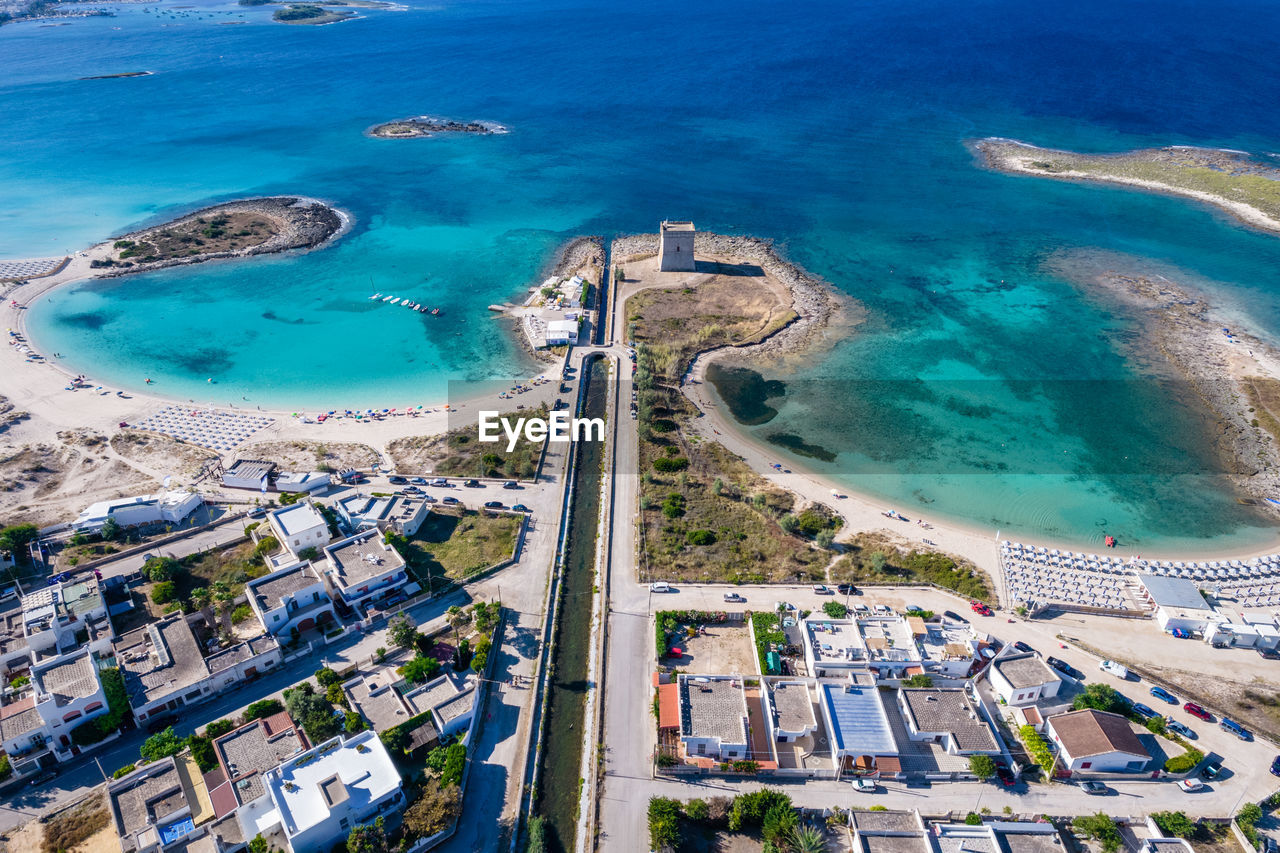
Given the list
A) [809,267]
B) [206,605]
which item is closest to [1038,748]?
[206,605]

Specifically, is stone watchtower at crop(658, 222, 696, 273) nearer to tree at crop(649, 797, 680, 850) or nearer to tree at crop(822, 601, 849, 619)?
tree at crop(822, 601, 849, 619)

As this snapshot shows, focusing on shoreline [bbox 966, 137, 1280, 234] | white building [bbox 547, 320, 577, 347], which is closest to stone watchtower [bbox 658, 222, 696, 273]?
white building [bbox 547, 320, 577, 347]


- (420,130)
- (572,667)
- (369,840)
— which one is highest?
(420,130)

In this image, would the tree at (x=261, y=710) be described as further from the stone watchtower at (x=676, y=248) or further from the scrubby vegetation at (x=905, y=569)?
the stone watchtower at (x=676, y=248)

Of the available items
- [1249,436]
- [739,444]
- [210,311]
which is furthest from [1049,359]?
[210,311]

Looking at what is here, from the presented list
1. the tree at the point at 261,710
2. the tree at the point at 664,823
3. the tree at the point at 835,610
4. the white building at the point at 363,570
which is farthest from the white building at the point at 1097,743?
the tree at the point at 261,710

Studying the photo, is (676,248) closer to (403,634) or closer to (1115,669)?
(403,634)
